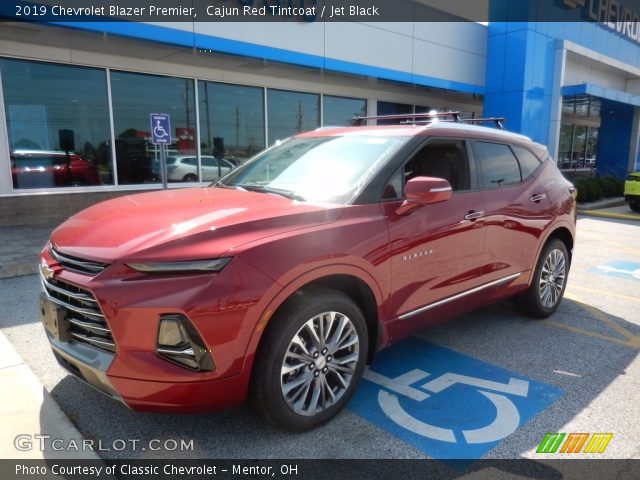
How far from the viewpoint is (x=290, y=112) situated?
13.3 meters

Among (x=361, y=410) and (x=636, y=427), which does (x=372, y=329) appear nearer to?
(x=361, y=410)

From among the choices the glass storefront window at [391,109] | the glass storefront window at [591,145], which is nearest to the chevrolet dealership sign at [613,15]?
the glass storefront window at [391,109]

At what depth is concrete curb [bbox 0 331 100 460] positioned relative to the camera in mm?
2496

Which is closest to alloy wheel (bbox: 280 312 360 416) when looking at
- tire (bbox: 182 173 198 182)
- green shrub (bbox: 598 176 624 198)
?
tire (bbox: 182 173 198 182)

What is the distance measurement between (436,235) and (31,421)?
280 centimetres

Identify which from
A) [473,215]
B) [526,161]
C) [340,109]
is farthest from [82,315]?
[340,109]

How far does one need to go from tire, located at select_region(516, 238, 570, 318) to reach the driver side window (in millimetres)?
1442

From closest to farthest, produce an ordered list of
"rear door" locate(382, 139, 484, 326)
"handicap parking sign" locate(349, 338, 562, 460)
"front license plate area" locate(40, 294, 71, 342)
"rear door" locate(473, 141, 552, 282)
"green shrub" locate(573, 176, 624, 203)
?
"front license plate area" locate(40, 294, 71, 342)
"handicap parking sign" locate(349, 338, 562, 460)
"rear door" locate(382, 139, 484, 326)
"rear door" locate(473, 141, 552, 282)
"green shrub" locate(573, 176, 624, 203)

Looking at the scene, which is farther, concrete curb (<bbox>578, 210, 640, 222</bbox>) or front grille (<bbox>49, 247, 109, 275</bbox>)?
concrete curb (<bbox>578, 210, 640, 222</bbox>)

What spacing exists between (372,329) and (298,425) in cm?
79

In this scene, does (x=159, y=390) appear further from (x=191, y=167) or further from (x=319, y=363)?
(x=191, y=167)

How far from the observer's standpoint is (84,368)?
244 centimetres

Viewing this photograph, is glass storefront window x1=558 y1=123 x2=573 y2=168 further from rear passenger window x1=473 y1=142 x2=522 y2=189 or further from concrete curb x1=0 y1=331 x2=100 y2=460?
concrete curb x1=0 y1=331 x2=100 y2=460

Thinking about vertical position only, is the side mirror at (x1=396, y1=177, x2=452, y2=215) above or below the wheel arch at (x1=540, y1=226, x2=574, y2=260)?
above
